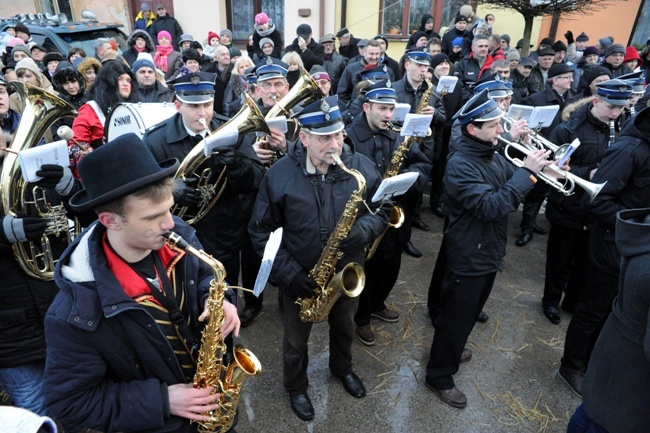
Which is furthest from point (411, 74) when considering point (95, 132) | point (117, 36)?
→ point (117, 36)

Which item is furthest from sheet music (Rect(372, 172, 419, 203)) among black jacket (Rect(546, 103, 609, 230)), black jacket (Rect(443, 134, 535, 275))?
black jacket (Rect(546, 103, 609, 230))

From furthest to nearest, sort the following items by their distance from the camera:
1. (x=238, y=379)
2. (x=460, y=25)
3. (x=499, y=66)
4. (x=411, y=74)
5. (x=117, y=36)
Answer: (x=117, y=36), (x=460, y=25), (x=499, y=66), (x=411, y=74), (x=238, y=379)

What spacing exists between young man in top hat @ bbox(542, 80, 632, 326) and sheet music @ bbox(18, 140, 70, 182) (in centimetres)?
446

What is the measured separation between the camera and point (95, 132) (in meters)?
5.08

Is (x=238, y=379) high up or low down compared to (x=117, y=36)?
down

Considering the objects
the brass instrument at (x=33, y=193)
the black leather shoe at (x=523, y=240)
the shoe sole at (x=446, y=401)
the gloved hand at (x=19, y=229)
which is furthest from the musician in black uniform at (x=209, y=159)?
the black leather shoe at (x=523, y=240)

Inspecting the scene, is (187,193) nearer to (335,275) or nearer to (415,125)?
(335,275)

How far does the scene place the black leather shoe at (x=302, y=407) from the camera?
366 centimetres

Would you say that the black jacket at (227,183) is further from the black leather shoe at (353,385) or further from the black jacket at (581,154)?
the black jacket at (581,154)

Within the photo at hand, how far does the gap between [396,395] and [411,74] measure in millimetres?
4214

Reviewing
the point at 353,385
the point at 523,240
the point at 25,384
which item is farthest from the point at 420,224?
the point at 25,384

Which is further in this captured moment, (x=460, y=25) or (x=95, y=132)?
(x=460, y=25)

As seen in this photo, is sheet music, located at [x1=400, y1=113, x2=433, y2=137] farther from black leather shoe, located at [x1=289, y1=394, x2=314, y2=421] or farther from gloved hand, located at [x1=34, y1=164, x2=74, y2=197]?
gloved hand, located at [x1=34, y1=164, x2=74, y2=197]

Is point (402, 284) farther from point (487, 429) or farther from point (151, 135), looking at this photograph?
point (151, 135)
